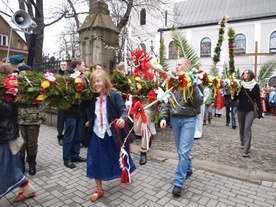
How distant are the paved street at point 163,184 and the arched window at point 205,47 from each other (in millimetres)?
29581

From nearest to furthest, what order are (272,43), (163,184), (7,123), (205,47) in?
(7,123)
(163,184)
(272,43)
(205,47)

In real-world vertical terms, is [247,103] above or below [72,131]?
above

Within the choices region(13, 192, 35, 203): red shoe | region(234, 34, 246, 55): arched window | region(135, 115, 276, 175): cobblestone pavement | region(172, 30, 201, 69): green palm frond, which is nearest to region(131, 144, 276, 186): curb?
region(135, 115, 276, 175): cobblestone pavement

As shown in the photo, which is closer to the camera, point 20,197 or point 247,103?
point 20,197

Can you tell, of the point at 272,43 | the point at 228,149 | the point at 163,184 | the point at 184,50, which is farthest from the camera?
the point at 272,43

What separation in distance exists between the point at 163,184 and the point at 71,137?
1831mm

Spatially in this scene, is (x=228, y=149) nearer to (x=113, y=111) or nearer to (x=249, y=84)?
(x=249, y=84)

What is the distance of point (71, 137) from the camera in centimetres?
450

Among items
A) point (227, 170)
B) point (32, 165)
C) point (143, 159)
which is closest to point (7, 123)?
point (32, 165)

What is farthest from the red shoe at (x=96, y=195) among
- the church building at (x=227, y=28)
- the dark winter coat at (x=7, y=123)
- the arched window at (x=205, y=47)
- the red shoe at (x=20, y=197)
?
the arched window at (x=205, y=47)

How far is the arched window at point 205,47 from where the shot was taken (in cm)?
3350

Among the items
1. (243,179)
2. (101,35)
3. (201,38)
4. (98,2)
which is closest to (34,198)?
(243,179)

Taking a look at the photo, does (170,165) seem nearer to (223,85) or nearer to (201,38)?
(223,85)

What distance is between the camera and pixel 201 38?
3394 centimetres
